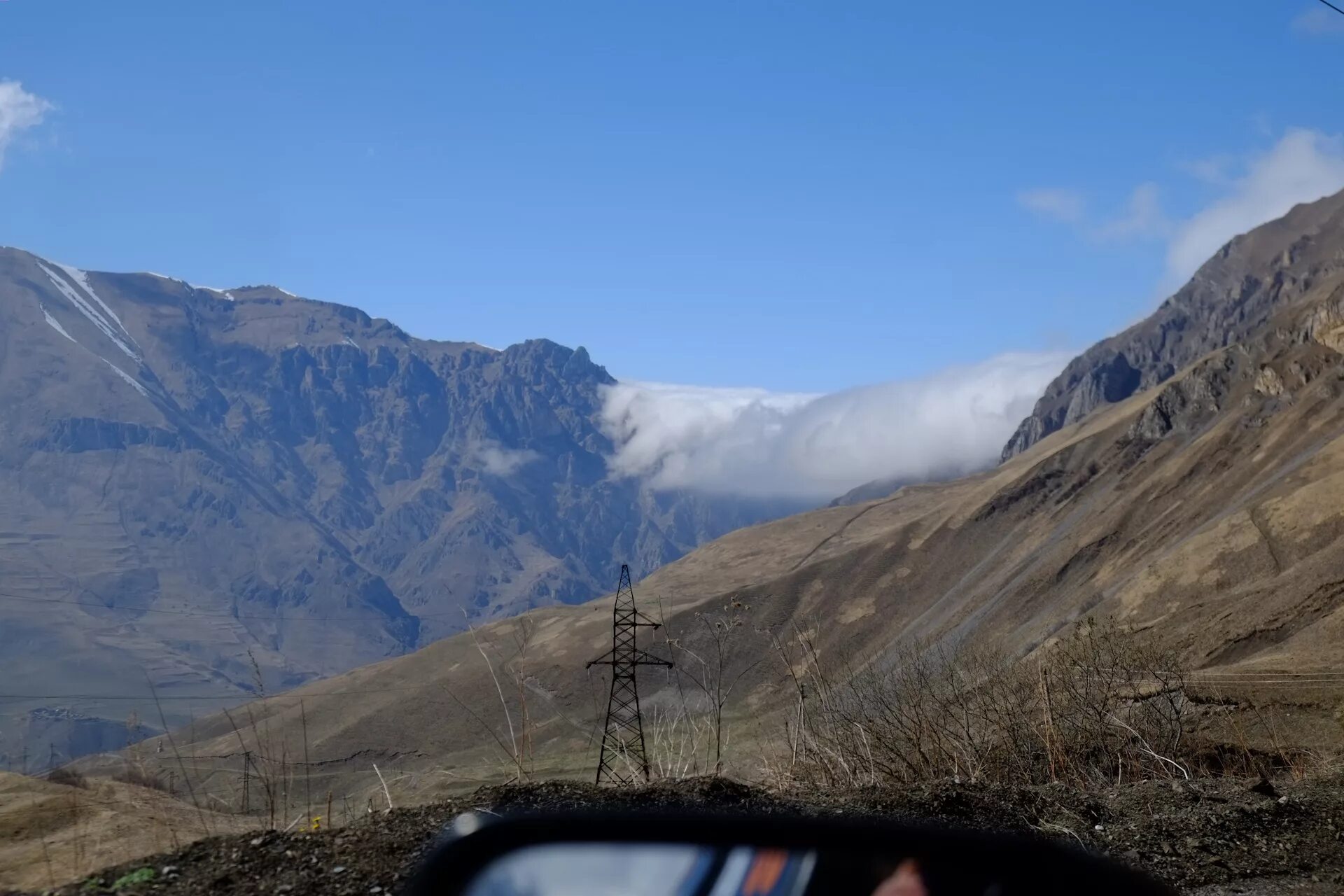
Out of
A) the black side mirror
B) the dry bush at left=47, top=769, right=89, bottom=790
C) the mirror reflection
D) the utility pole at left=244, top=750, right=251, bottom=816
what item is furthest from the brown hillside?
the mirror reflection

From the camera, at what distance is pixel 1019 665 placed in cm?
1631

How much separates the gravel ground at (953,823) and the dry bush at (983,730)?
118 centimetres

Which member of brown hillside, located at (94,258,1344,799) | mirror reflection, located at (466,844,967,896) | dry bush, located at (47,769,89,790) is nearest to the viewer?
mirror reflection, located at (466,844,967,896)

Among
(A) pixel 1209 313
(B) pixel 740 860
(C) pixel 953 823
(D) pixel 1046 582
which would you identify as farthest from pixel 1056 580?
(A) pixel 1209 313

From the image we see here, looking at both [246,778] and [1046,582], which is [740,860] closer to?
[246,778]

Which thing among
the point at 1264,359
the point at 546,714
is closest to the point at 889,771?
the point at 546,714

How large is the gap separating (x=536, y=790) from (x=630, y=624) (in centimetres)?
965

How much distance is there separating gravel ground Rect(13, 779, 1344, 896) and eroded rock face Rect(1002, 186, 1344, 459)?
176140 millimetres

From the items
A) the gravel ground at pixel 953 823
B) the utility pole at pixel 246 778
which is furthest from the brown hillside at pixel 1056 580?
the utility pole at pixel 246 778

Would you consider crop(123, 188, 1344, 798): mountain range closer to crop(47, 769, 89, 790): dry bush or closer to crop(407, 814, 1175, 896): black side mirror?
crop(47, 769, 89, 790): dry bush

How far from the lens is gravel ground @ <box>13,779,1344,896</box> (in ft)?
17.0

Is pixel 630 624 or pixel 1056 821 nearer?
pixel 1056 821

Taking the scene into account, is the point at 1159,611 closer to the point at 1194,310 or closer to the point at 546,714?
the point at 546,714

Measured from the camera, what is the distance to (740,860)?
2.72 meters
